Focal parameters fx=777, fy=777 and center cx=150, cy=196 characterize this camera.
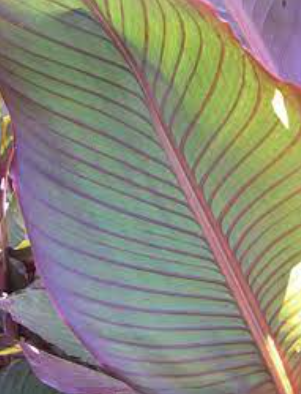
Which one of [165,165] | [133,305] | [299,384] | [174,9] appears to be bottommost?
[299,384]

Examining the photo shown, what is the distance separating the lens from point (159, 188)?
652mm

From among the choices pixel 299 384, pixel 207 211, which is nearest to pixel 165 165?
pixel 207 211

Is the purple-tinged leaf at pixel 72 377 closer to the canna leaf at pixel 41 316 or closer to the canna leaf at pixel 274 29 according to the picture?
the canna leaf at pixel 41 316

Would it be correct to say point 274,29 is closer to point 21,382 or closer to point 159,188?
point 159,188

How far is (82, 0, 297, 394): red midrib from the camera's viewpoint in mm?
597

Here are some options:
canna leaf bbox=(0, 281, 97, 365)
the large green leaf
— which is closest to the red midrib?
canna leaf bbox=(0, 281, 97, 365)

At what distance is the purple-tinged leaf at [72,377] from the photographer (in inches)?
30.5

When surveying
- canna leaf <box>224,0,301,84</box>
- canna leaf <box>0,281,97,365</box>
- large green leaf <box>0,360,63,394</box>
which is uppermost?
canna leaf <box>224,0,301,84</box>

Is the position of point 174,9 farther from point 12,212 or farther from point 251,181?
point 12,212

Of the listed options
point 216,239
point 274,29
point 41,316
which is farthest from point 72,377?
point 274,29

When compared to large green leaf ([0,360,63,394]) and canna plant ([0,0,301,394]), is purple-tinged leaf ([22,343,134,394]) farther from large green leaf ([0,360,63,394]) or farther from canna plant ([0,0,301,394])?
large green leaf ([0,360,63,394])

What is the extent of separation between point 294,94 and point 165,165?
0.13m

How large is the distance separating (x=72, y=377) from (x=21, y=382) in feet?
1.02

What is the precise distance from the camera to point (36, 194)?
2.19 feet
